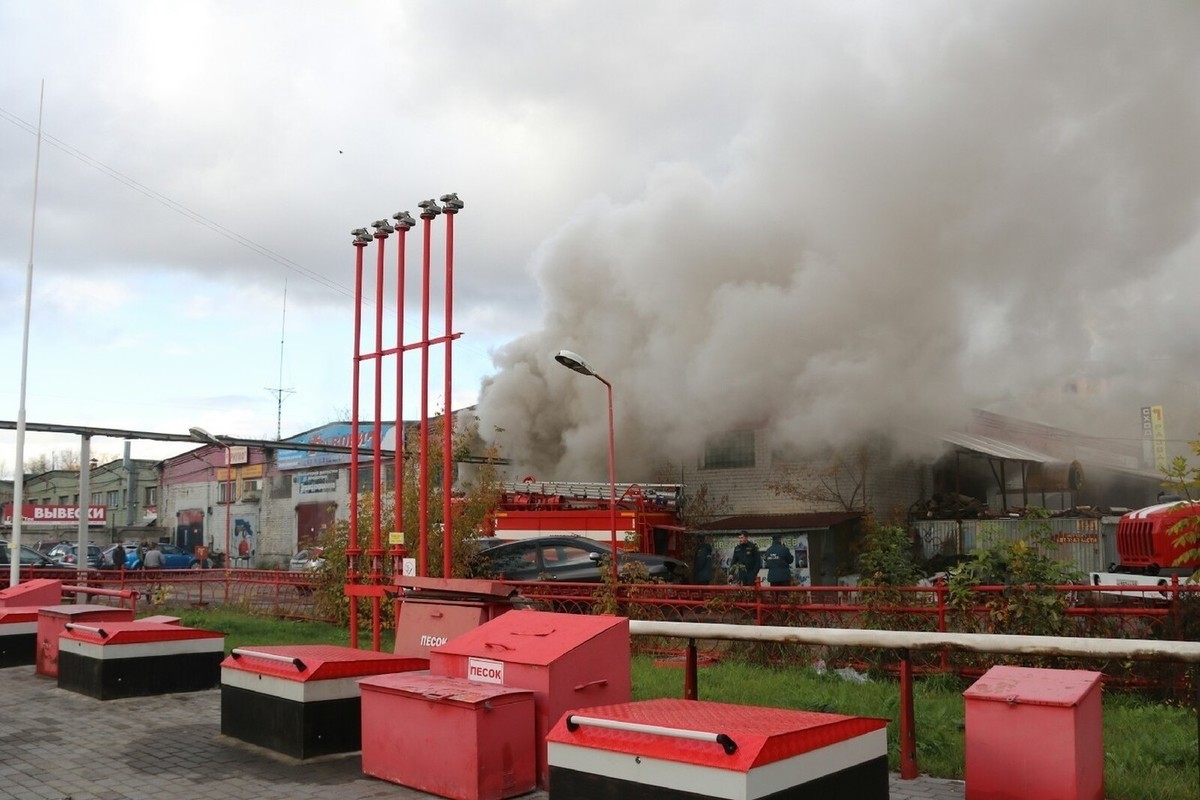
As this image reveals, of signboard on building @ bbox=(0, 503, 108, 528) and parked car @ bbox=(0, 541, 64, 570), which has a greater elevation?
signboard on building @ bbox=(0, 503, 108, 528)

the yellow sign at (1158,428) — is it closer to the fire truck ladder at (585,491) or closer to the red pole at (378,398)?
the fire truck ladder at (585,491)

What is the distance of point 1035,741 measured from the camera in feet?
15.2

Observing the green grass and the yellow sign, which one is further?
the yellow sign

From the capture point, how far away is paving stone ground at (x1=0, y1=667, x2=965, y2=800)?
5.69m

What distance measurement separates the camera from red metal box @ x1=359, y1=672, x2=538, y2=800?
5391mm

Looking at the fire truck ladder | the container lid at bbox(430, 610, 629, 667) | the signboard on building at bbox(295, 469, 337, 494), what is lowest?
the container lid at bbox(430, 610, 629, 667)

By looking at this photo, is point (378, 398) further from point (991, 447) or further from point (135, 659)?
point (991, 447)

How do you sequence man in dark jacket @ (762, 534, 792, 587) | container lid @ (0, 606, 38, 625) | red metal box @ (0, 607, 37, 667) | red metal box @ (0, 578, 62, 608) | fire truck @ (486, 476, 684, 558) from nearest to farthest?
red metal box @ (0, 607, 37, 667) < container lid @ (0, 606, 38, 625) < red metal box @ (0, 578, 62, 608) < man in dark jacket @ (762, 534, 792, 587) < fire truck @ (486, 476, 684, 558)

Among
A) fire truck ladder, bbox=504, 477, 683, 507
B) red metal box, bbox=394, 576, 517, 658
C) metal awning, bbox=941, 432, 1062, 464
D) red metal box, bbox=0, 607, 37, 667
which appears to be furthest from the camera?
metal awning, bbox=941, 432, 1062, 464

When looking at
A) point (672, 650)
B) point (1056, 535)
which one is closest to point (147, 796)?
point (672, 650)

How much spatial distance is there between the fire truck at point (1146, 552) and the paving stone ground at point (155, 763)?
8671mm

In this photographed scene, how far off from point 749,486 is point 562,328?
6.96 metres

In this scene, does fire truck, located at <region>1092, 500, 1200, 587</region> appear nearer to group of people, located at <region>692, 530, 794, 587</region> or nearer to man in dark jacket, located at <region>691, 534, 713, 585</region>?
group of people, located at <region>692, 530, 794, 587</region>

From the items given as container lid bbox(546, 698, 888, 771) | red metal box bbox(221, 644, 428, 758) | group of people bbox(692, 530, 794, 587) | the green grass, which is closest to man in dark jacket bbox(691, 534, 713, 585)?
group of people bbox(692, 530, 794, 587)
